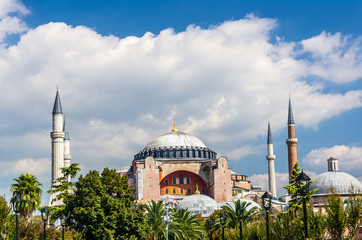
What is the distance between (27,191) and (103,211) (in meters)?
9.70

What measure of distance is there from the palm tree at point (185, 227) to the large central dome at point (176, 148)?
27.4 metres

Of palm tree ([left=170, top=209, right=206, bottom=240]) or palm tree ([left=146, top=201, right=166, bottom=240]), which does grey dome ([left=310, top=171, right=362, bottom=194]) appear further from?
palm tree ([left=146, top=201, right=166, bottom=240])

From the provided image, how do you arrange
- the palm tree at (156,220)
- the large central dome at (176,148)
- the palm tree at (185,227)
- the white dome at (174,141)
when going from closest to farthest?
the palm tree at (156,220) < the palm tree at (185,227) < the large central dome at (176,148) < the white dome at (174,141)

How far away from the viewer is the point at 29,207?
40625mm

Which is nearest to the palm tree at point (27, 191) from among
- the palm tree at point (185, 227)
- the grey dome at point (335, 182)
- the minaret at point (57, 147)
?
the palm tree at point (185, 227)

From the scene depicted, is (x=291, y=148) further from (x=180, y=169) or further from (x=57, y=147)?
(x=57, y=147)

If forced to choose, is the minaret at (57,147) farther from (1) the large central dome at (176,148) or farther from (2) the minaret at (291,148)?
(2) the minaret at (291,148)

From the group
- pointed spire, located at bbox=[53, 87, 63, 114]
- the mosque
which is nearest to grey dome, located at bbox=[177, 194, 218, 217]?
the mosque

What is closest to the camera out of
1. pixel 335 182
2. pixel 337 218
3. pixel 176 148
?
pixel 337 218

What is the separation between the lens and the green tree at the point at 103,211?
33.9 m

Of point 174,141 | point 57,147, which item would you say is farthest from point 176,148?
point 57,147

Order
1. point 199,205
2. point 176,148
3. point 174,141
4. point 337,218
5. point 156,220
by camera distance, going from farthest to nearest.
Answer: point 174,141 → point 176,148 → point 199,205 → point 156,220 → point 337,218

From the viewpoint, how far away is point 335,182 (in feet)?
177

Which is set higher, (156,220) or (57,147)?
(57,147)
